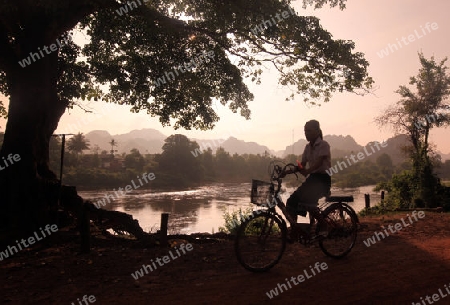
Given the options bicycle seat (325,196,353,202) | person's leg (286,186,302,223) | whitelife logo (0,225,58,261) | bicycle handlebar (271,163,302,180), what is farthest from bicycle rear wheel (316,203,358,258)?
whitelife logo (0,225,58,261)

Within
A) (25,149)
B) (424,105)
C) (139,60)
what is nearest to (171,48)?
(139,60)

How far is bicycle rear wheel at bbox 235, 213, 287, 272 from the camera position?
4.83 metres

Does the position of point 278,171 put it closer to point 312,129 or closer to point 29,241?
point 312,129

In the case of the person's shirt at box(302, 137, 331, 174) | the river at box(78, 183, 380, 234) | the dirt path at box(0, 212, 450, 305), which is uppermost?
the person's shirt at box(302, 137, 331, 174)

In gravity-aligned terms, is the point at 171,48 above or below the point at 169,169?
above

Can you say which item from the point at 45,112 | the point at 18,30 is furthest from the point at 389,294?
the point at 18,30

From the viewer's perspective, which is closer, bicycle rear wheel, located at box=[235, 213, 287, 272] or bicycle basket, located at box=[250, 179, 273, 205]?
bicycle basket, located at box=[250, 179, 273, 205]

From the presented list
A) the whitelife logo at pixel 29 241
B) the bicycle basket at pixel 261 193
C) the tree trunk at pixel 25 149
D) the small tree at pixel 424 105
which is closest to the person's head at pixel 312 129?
the bicycle basket at pixel 261 193

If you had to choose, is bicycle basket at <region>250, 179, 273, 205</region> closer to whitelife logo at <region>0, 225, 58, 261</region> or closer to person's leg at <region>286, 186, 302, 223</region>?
person's leg at <region>286, 186, 302, 223</region>

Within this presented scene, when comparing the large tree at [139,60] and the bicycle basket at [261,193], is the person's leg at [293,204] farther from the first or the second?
the large tree at [139,60]

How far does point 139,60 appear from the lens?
11.4 m

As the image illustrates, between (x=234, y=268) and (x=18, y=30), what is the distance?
27.1 ft

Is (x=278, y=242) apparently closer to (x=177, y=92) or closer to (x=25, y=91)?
(x=25, y=91)

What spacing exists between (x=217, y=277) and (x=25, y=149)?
241 inches
